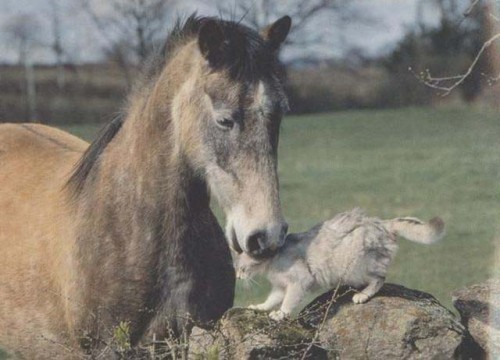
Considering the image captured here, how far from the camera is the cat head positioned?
17.9 feet

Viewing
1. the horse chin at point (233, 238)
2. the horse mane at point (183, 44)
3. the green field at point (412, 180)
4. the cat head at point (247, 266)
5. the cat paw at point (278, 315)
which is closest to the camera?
the horse chin at point (233, 238)

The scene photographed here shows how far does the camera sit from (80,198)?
6074 millimetres

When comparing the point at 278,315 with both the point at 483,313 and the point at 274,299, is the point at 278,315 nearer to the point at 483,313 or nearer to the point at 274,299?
the point at 274,299

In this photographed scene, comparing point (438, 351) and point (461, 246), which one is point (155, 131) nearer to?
point (438, 351)

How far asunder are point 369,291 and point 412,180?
18.6 metres

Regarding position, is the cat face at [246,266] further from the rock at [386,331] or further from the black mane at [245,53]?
the black mane at [245,53]

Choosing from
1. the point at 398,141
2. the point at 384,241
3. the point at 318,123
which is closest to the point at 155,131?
the point at 384,241

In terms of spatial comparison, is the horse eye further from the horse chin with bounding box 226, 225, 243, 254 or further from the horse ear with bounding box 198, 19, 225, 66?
the horse chin with bounding box 226, 225, 243, 254

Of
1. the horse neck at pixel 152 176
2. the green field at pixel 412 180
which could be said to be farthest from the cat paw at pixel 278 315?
the green field at pixel 412 180

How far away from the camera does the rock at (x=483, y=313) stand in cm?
564

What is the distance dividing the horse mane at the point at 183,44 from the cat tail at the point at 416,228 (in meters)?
1.02

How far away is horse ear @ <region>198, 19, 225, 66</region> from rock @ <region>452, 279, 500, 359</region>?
6.31 ft

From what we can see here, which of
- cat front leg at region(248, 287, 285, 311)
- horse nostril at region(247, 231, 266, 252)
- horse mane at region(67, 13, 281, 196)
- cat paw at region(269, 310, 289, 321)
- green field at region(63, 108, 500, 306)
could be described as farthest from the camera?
green field at region(63, 108, 500, 306)

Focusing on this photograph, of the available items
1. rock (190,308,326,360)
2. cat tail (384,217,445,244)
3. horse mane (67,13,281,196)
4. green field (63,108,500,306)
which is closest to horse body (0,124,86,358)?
horse mane (67,13,281,196)
